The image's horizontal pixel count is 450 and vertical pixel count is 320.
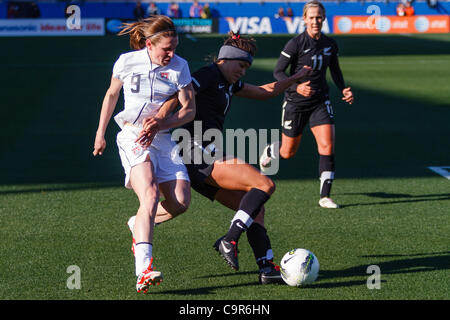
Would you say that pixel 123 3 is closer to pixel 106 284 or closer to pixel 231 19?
pixel 231 19

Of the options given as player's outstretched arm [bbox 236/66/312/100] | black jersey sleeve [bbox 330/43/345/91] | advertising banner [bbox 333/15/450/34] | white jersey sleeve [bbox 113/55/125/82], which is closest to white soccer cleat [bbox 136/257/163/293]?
white jersey sleeve [bbox 113/55/125/82]

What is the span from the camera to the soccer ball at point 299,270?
231 inches

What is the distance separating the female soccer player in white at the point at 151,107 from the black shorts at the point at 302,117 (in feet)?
11.4

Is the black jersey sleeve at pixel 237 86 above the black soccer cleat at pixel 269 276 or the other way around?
above

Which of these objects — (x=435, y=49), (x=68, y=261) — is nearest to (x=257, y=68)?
(x=435, y=49)

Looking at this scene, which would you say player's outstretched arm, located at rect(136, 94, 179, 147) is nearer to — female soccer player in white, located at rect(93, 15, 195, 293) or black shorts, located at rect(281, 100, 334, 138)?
female soccer player in white, located at rect(93, 15, 195, 293)

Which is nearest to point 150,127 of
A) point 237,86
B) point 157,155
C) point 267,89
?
point 157,155

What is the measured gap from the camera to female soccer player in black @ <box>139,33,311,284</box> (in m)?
6.05

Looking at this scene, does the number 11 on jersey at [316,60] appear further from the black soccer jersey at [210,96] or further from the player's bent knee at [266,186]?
the player's bent knee at [266,186]

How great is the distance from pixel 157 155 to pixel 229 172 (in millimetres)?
604

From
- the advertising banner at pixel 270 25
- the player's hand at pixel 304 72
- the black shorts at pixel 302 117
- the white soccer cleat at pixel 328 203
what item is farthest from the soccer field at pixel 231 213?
the advertising banner at pixel 270 25

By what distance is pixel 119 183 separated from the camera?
410 inches

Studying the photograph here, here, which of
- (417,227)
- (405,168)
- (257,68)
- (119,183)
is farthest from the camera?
(257,68)
